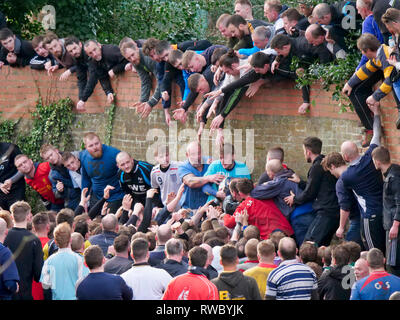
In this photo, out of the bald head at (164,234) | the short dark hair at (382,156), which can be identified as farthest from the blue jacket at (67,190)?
the short dark hair at (382,156)

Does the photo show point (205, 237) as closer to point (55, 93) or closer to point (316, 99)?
point (316, 99)

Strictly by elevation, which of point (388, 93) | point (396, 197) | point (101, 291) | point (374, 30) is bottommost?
point (101, 291)

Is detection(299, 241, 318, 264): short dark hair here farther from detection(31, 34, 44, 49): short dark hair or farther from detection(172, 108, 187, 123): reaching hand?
detection(31, 34, 44, 49): short dark hair

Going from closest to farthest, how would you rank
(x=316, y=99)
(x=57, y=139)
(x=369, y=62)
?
(x=369, y=62)
(x=316, y=99)
(x=57, y=139)

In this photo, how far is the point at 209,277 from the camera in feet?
27.6

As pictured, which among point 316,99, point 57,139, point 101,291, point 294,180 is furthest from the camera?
point 57,139

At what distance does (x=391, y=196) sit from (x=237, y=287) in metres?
2.84

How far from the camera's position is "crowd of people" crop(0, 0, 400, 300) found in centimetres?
842

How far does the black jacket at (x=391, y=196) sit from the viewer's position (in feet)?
32.5

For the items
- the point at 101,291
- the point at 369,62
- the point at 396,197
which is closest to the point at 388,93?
the point at 369,62

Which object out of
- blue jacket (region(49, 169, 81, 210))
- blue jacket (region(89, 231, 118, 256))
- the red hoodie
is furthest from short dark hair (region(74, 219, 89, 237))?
blue jacket (region(49, 169, 81, 210))

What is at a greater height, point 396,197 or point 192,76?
point 192,76

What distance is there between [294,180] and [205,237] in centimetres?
225

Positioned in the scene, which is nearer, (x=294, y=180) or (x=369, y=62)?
(x=369, y=62)
